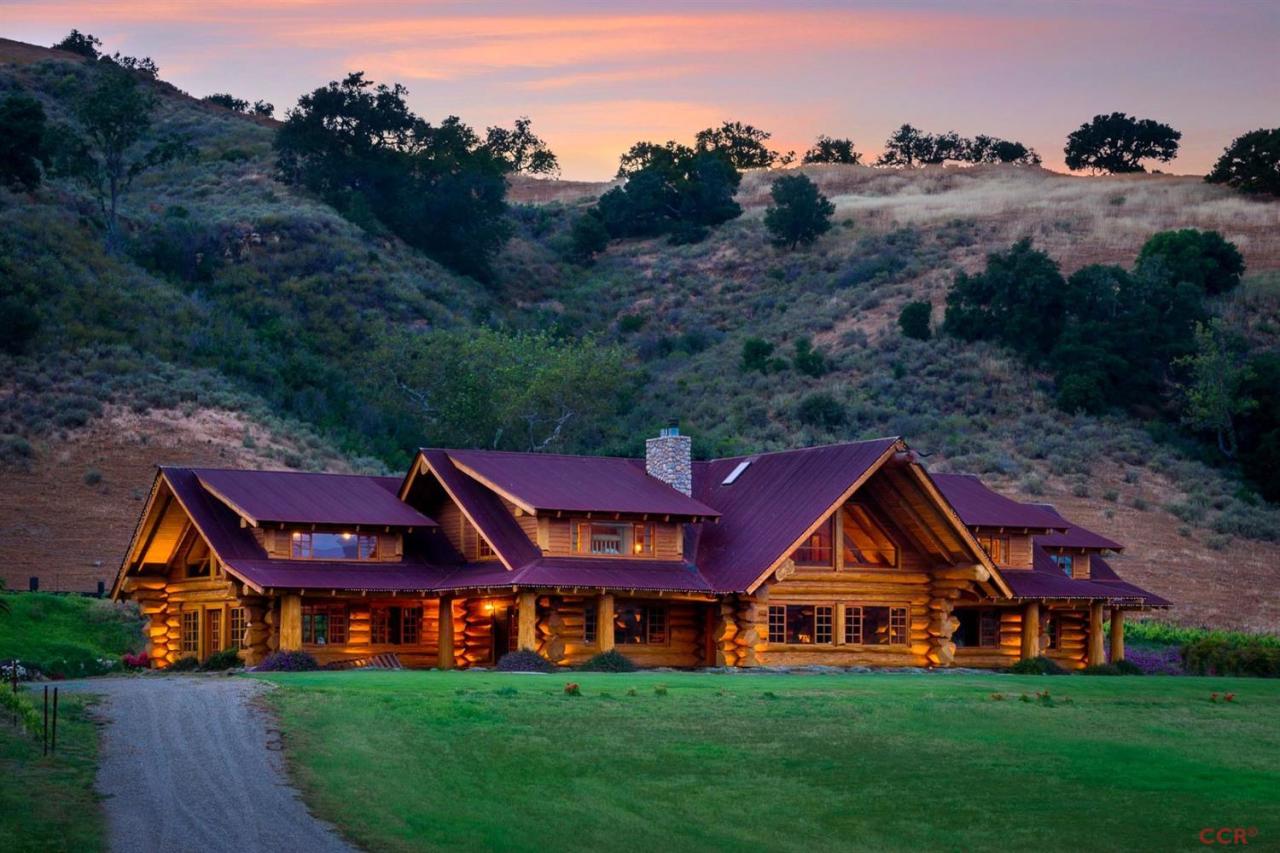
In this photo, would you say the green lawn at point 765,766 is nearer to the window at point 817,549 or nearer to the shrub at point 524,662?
the shrub at point 524,662

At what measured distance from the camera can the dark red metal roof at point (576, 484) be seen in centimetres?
4672

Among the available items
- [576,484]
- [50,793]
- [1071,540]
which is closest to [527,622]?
[576,484]

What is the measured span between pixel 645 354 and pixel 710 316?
6.78 m

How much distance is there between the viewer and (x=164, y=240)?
348ft

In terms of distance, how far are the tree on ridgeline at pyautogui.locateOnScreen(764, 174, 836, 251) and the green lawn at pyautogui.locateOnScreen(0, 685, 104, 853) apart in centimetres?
10707

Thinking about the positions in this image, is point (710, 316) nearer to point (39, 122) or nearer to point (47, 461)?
point (39, 122)

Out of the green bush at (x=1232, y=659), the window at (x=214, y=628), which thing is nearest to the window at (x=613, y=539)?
the window at (x=214, y=628)

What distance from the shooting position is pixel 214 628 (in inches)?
1913

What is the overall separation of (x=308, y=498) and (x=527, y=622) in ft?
23.7

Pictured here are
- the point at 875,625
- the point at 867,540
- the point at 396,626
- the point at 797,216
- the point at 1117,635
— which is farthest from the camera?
the point at 797,216

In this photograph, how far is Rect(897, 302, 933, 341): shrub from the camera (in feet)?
340

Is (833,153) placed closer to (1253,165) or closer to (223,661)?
(1253,165)

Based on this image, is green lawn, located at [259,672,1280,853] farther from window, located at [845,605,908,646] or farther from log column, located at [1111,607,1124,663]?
log column, located at [1111,607,1124,663]

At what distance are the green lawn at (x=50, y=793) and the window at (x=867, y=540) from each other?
26064 millimetres
